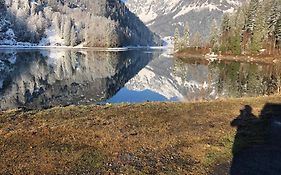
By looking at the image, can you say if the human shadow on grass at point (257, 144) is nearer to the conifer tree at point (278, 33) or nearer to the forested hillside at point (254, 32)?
the conifer tree at point (278, 33)

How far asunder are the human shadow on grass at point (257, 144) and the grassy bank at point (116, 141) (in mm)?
587

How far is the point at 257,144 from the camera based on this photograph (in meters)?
18.8

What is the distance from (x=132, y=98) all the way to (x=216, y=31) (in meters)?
118

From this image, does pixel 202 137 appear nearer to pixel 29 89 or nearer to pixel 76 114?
pixel 76 114

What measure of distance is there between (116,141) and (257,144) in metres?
7.64

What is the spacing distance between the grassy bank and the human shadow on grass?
0.59m

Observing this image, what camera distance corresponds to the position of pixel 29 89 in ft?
170

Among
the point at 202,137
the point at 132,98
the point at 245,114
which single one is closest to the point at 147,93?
the point at 132,98

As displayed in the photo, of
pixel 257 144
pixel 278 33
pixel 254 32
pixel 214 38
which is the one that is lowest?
pixel 257 144

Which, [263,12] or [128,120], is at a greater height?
[263,12]

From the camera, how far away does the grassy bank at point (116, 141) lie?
15141 millimetres

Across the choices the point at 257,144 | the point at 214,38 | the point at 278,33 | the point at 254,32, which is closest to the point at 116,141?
the point at 257,144

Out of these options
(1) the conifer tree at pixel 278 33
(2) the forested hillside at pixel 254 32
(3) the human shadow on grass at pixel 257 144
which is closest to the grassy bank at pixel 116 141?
(3) the human shadow on grass at pixel 257 144

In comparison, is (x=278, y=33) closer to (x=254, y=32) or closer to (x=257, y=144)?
(x=254, y=32)
